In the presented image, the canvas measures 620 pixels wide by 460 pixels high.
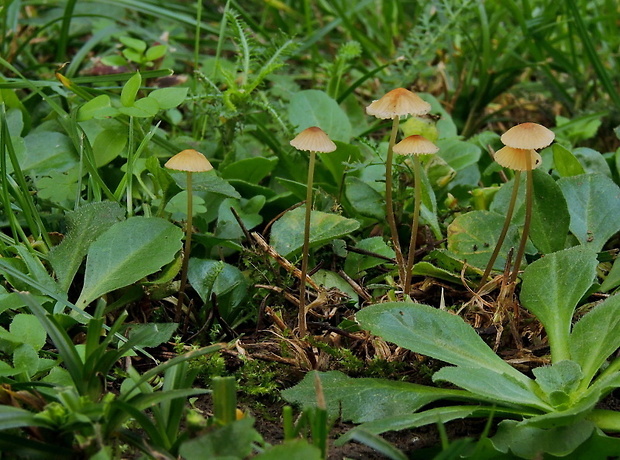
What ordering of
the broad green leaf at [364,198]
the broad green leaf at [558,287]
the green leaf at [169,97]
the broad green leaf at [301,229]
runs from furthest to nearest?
the broad green leaf at [364,198] → the green leaf at [169,97] → the broad green leaf at [301,229] → the broad green leaf at [558,287]

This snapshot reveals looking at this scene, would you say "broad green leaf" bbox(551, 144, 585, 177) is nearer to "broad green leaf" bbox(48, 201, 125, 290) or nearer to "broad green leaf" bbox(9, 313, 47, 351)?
"broad green leaf" bbox(48, 201, 125, 290)

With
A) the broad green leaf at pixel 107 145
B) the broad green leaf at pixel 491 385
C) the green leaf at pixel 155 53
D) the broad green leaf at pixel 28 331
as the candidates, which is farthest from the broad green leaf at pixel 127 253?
the green leaf at pixel 155 53

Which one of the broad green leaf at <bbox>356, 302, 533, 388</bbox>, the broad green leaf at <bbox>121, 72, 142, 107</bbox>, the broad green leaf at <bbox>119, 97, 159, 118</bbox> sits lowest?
the broad green leaf at <bbox>356, 302, 533, 388</bbox>

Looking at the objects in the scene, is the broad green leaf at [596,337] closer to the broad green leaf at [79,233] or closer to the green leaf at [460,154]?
the green leaf at [460,154]

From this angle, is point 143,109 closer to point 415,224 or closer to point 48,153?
point 48,153

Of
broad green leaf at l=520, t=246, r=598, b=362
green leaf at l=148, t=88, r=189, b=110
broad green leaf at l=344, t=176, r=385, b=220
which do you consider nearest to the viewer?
broad green leaf at l=520, t=246, r=598, b=362

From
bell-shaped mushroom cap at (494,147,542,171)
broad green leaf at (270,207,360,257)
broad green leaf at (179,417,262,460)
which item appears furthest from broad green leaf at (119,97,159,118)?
broad green leaf at (179,417,262,460)

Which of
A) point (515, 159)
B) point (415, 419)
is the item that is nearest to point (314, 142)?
point (515, 159)
